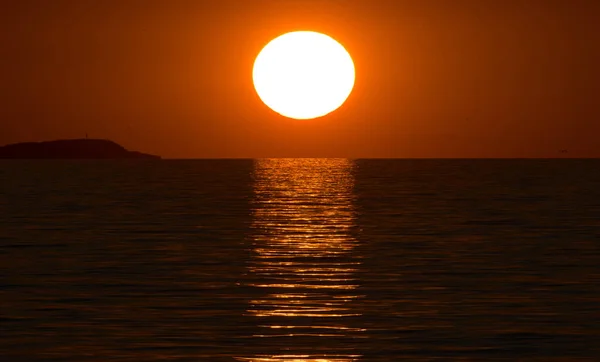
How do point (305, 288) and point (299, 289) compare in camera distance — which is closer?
point (299, 289)

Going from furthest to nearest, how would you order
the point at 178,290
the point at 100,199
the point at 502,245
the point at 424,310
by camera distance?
the point at 100,199 < the point at 502,245 < the point at 178,290 < the point at 424,310

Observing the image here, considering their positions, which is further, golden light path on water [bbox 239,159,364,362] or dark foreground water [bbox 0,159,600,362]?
dark foreground water [bbox 0,159,600,362]

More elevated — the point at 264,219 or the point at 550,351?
the point at 264,219

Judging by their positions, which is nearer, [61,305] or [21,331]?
[21,331]

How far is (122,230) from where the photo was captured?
52312mm

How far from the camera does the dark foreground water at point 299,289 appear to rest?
2292 centimetres

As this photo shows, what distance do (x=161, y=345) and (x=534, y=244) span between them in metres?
24.6

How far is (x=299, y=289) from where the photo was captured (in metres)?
30.8

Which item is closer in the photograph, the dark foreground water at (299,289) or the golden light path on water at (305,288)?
the golden light path on water at (305,288)

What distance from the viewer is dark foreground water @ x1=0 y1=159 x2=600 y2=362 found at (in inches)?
902

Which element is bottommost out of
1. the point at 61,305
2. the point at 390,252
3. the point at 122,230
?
the point at 61,305

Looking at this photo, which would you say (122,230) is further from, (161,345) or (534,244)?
(161,345)

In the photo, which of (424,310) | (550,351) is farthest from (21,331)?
(550,351)

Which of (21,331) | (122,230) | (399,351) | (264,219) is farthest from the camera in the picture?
(264,219)
